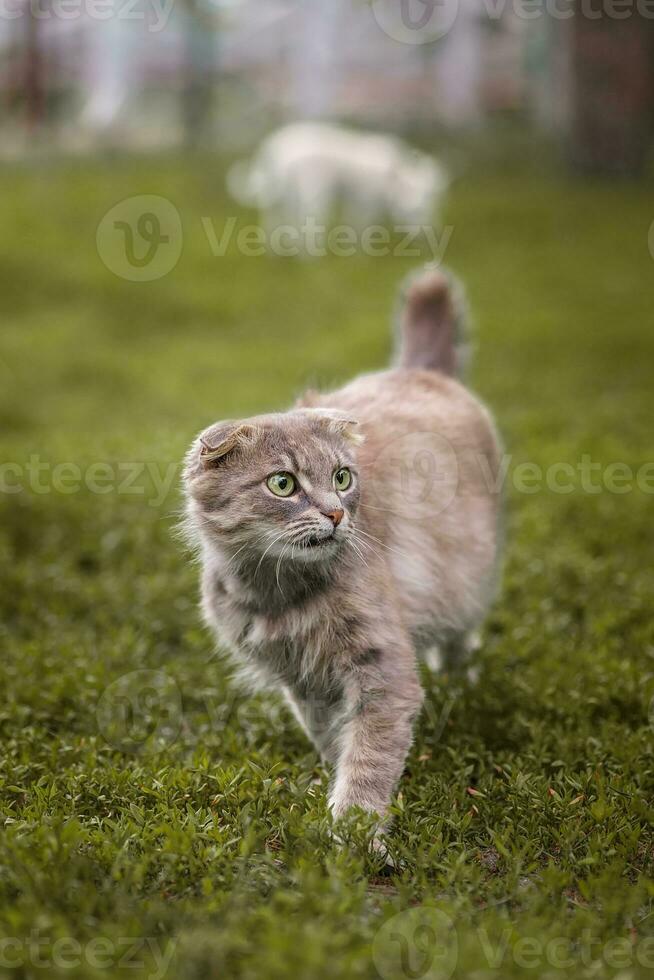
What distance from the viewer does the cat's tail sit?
543 cm

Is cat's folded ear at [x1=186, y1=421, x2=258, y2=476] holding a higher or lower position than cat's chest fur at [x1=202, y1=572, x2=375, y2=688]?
higher

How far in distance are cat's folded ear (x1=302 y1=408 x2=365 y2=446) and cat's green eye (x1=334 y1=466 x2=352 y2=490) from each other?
15 centimetres

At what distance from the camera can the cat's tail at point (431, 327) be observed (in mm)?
5434

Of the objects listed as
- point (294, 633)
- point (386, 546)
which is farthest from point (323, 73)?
point (294, 633)

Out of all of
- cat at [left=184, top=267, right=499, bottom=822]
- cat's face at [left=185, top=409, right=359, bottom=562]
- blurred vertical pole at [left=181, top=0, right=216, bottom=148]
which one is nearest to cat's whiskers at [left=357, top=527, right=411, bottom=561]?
cat at [left=184, top=267, right=499, bottom=822]

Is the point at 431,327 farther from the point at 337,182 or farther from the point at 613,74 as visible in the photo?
the point at 613,74

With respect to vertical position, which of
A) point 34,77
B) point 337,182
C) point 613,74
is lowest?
point 337,182

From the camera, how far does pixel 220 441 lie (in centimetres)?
365

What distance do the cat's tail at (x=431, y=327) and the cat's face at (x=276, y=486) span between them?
67.3 inches

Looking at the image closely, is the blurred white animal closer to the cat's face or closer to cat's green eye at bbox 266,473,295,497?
the cat's face

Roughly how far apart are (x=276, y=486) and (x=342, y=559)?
0.43 meters

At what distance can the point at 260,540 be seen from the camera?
3.71m

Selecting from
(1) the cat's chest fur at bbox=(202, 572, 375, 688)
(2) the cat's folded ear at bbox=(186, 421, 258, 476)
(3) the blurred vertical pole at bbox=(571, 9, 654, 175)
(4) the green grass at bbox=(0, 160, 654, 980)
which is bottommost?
(4) the green grass at bbox=(0, 160, 654, 980)

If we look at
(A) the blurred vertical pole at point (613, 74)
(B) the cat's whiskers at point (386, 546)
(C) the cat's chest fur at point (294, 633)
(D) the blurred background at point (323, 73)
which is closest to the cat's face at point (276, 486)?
(B) the cat's whiskers at point (386, 546)
